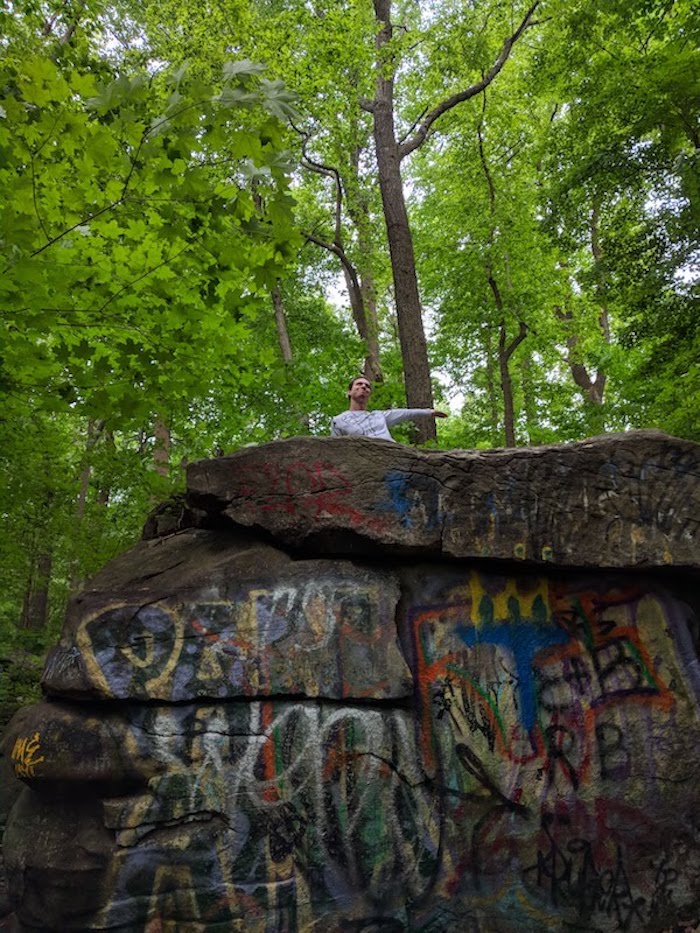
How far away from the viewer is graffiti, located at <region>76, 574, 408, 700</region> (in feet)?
13.0

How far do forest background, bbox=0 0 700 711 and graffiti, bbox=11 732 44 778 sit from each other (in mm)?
1931

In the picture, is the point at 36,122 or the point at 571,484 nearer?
the point at 36,122

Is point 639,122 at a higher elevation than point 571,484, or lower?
higher

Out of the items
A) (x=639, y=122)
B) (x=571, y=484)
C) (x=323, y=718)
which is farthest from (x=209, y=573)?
(x=639, y=122)

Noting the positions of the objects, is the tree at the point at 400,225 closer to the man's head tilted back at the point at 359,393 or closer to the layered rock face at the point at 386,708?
the man's head tilted back at the point at 359,393

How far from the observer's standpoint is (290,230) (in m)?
3.46

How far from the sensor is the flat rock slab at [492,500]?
13.9ft

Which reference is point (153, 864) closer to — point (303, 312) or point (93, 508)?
point (93, 508)

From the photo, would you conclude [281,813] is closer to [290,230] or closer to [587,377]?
[290,230]

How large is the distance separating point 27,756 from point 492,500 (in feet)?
10.1

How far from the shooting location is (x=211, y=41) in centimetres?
1046

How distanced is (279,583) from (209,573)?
0.44 meters

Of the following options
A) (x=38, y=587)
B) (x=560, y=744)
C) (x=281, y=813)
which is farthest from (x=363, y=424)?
(x=38, y=587)

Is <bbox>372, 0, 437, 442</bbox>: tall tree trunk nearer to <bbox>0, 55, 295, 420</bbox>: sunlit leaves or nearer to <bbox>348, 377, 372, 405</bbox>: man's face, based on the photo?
<bbox>348, 377, 372, 405</bbox>: man's face
